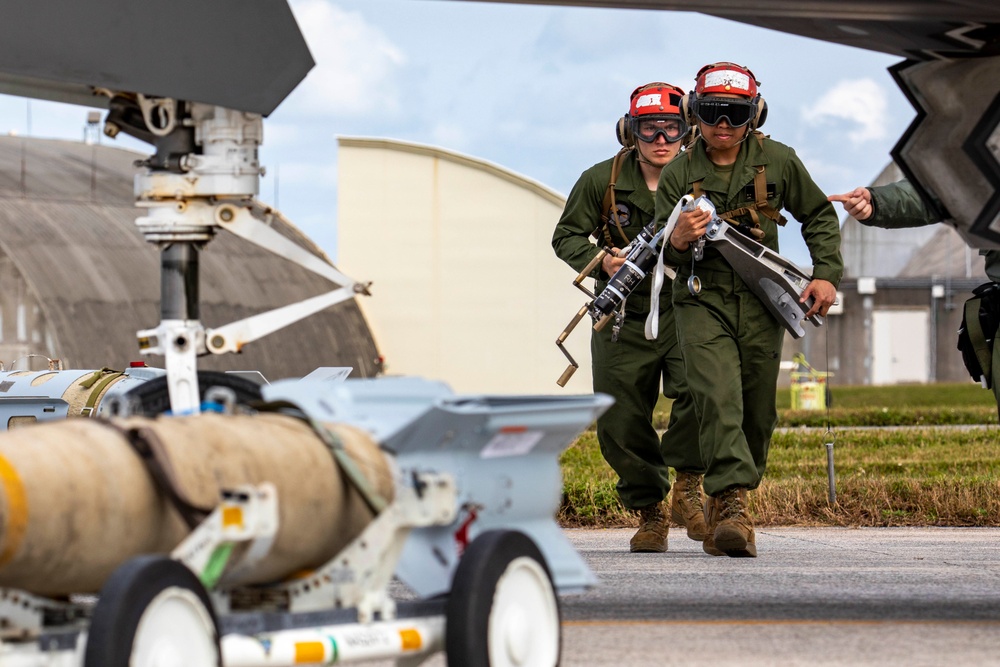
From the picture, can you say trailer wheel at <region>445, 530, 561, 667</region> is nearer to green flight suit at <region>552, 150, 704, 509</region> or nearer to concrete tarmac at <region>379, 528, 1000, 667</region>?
concrete tarmac at <region>379, 528, 1000, 667</region>

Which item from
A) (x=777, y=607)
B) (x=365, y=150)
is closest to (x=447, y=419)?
(x=777, y=607)

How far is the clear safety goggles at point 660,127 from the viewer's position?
28.7 ft

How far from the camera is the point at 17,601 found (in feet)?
12.4

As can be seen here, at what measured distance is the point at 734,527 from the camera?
25.6ft

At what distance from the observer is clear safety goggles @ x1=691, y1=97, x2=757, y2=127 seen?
7.88 meters

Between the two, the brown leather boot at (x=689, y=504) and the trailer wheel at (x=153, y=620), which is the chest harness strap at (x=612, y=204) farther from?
the trailer wheel at (x=153, y=620)

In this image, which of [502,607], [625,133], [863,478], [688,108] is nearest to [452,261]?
[863,478]

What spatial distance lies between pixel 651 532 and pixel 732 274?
4.75ft

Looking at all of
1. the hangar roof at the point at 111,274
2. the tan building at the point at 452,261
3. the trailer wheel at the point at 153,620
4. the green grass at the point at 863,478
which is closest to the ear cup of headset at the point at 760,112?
the green grass at the point at 863,478

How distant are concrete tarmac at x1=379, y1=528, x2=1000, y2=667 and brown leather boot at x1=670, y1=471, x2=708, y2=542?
0.45 feet

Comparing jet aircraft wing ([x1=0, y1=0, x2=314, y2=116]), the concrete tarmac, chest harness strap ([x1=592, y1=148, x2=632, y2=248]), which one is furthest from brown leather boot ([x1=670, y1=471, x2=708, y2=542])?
jet aircraft wing ([x1=0, y1=0, x2=314, y2=116])

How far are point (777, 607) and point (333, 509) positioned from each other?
2567 millimetres

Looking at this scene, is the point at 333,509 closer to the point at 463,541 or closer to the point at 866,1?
the point at 463,541

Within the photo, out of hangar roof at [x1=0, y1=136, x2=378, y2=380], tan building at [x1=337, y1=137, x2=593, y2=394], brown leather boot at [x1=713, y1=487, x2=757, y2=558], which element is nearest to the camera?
brown leather boot at [x1=713, y1=487, x2=757, y2=558]
